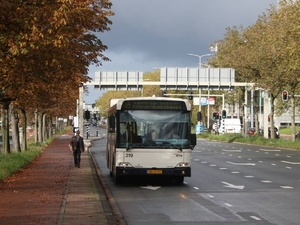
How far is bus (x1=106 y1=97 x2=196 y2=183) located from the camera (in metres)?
21.7

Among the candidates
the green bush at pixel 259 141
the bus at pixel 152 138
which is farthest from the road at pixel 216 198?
the green bush at pixel 259 141

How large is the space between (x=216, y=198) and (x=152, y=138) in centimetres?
403

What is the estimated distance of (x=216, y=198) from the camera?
18469mm

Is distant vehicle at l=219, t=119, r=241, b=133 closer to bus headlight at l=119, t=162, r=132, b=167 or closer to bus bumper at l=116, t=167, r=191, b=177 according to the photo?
bus bumper at l=116, t=167, r=191, b=177

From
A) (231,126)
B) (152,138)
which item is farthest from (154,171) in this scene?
(231,126)

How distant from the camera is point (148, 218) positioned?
14477mm

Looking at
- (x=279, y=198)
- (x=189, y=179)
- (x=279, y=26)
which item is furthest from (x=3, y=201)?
(x=279, y=26)

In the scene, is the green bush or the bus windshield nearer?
the bus windshield

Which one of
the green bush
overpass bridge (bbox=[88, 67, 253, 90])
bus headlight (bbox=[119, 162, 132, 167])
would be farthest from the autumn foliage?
overpass bridge (bbox=[88, 67, 253, 90])

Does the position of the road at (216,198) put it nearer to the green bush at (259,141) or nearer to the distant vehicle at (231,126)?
the green bush at (259,141)

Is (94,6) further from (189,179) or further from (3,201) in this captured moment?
(3,201)

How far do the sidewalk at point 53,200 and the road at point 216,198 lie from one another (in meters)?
0.68

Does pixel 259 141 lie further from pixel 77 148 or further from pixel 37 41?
pixel 37 41

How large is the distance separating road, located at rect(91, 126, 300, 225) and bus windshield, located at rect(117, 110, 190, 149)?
1.41 meters
